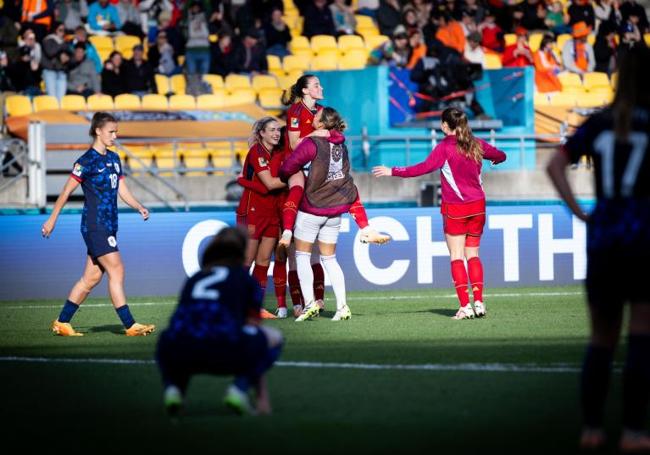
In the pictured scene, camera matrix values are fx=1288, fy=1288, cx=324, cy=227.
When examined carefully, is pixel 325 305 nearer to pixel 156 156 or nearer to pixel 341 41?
pixel 156 156

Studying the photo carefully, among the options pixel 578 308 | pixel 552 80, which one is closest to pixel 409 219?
pixel 578 308

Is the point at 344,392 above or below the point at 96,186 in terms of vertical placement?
below

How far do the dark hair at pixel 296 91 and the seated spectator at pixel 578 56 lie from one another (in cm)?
1292

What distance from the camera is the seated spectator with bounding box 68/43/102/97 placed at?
866 inches

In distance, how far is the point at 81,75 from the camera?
22156mm

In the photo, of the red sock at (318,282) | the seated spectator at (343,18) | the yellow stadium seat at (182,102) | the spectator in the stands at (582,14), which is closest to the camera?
the red sock at (318,282)

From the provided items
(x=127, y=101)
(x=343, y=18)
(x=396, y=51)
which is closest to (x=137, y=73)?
(x=127, y=101)

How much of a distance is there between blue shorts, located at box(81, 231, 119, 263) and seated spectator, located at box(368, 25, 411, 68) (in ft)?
39.9

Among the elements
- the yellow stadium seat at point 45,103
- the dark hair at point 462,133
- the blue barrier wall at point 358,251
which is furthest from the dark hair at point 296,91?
the yellow stadium seat at point 45,103

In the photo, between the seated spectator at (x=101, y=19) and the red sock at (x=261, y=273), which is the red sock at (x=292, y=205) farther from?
the seated spectator at (x=101, y=19)

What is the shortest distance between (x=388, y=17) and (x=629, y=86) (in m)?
19.2

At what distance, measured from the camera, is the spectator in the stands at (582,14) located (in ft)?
84.9

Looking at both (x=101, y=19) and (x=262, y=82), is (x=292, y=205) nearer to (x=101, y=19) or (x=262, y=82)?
(x=262, y=82)

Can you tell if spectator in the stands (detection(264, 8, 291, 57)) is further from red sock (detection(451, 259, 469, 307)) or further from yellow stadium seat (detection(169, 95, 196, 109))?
red sock (detection(451, 259, 469, 307))
